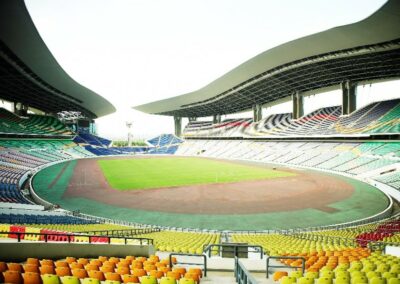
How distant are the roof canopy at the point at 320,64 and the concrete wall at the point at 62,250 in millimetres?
34805

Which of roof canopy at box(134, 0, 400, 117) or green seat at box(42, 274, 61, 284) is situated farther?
roof canopy at box(134, 0, 400, 117)

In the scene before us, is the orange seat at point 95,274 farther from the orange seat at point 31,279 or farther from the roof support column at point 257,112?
the roof support column at point 257,112

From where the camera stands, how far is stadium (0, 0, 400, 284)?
25.8ft

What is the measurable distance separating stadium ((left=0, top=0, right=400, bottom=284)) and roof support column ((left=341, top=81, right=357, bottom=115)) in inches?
11.4

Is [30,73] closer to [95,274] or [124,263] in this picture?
[124,263]

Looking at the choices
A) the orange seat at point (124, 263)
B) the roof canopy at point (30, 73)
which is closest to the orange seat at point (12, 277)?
the orange seat at point (124, 263)

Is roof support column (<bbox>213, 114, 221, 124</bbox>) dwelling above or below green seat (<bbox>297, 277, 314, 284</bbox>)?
above

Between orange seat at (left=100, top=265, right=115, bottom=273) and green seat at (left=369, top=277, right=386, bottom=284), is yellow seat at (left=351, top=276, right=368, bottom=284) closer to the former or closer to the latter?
green seat at (left=369, top=277, right=386, bottom=284)

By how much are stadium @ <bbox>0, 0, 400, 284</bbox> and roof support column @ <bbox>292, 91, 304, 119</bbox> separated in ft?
0.99

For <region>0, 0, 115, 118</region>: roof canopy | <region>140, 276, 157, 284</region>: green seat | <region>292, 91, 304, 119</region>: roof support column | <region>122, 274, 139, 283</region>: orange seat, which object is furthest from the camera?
<region>292, 91, 304, 119</region>: roof support column

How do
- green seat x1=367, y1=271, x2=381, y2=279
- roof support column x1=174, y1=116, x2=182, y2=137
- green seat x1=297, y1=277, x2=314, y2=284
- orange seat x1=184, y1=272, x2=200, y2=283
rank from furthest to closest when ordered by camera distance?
roof support column x1=174, y1=116, x2=182, y2=137
orange seat x1=184, y1=272, x2=200, y2=283
green seat x1=367, y1=271, x2=381, y2=279
green seat x1=297, y1=277, x2=314, y2=284

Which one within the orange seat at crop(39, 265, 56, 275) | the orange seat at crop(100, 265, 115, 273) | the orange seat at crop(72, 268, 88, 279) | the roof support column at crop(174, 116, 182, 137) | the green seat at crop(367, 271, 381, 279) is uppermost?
the roof support column at crop(174, 116, 182, 137)

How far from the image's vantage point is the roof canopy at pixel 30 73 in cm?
2855

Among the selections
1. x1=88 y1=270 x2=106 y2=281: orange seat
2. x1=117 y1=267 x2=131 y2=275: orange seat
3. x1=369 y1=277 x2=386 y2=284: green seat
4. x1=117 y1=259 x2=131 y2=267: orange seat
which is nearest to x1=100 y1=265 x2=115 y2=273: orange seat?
x1=117 y1=267 x2=131 y2=275: orange seat
